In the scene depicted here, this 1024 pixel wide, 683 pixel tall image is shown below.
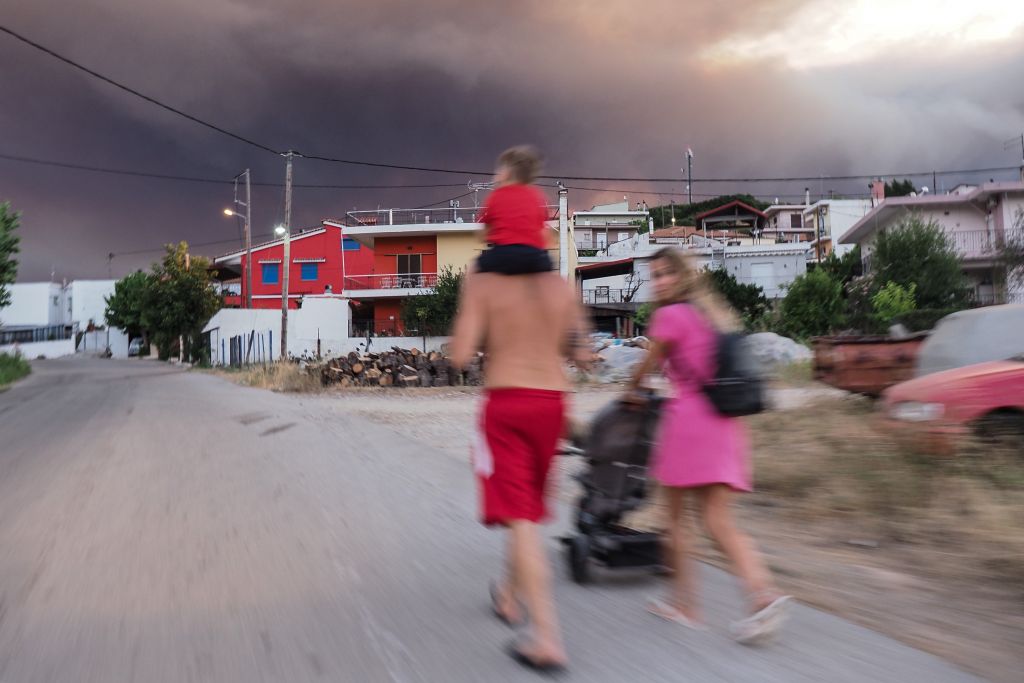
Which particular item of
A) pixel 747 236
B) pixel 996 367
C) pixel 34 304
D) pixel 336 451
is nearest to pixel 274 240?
pixel 747 236

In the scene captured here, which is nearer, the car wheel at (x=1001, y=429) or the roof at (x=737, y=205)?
the car wheel at (x=1001, y=429)

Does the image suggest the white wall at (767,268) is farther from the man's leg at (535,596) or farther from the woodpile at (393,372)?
the man's leg at (535,596)

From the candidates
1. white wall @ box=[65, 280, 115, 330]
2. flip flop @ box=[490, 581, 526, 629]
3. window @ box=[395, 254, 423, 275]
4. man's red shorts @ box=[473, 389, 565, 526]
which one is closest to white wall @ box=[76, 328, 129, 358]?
white wall @ box=[65, 280, 115, 330]

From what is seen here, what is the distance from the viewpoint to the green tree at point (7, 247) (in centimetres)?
2562

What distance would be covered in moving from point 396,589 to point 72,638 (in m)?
1.54

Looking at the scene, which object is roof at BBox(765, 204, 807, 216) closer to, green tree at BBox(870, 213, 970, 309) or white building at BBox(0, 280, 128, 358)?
green tree at BBox(870, 213, 970, 309)

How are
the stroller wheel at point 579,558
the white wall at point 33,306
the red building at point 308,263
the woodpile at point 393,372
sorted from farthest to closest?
the white wall at point 33,306, the red building at point 308,263, the woodpile at point 393,372, the stroller wheel at point 579,558

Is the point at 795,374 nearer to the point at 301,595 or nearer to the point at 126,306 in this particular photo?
the point at 301,595

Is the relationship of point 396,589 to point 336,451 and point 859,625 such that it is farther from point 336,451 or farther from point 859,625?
point 336,451

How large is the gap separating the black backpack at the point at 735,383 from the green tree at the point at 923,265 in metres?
32.3

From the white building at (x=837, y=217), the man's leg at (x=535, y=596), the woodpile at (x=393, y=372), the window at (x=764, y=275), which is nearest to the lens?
the man's leg at (x=535, y=596)

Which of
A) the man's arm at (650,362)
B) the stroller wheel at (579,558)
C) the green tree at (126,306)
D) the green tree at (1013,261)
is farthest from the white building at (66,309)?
the man's arm at (650,362)

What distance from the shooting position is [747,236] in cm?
6906

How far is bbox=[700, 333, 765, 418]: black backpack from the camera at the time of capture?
10.6 ft
